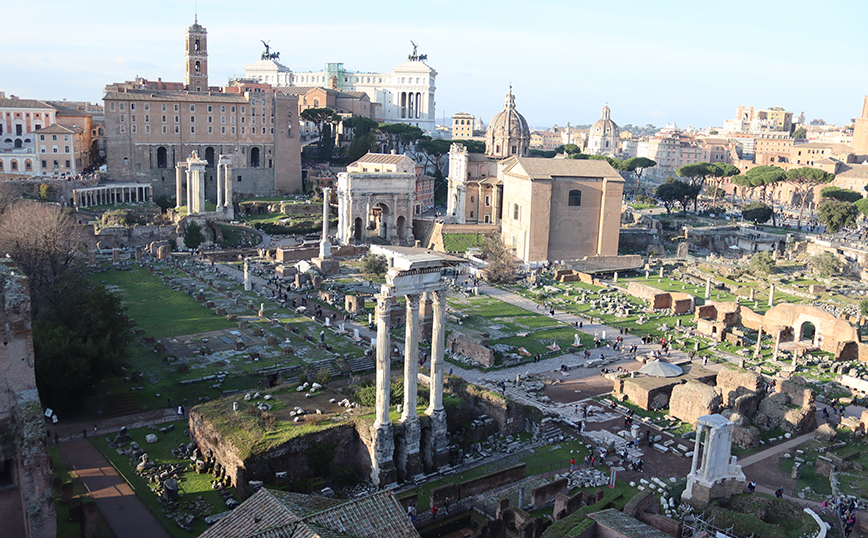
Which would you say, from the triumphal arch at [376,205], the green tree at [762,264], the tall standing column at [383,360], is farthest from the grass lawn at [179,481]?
the green tree at [762,264]

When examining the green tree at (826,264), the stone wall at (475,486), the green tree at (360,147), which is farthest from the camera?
the green tree at (360,147)

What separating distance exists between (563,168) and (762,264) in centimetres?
1585

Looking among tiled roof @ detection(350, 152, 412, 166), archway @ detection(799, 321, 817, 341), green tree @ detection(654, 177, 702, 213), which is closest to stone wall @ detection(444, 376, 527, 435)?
archway @ detection(799, 321, 817, 341)

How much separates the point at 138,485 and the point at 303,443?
4588mm

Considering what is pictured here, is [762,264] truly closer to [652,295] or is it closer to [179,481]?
[652,295]

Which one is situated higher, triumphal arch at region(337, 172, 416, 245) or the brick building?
the brick building

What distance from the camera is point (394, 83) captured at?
382 feet

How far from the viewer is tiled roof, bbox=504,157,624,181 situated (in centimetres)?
5421

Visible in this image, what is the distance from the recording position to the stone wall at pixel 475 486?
18.9 m

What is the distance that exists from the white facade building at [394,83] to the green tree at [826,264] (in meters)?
72.5

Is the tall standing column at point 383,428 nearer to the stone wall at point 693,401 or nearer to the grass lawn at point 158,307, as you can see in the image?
the stone wall at point 693,401

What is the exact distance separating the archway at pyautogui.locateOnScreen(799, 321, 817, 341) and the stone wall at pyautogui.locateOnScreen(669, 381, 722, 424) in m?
12.8

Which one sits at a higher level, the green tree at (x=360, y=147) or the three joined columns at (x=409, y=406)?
the green tree at (x=360, y=147)

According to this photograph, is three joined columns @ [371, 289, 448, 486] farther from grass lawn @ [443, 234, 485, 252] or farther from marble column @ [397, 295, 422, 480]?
grass lawn @ [443, 234, 485, 252]
